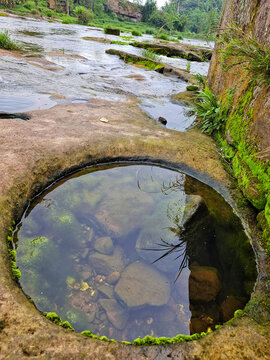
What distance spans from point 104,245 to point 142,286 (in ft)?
2.15

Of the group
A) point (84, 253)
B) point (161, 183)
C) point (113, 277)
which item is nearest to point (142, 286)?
point (113, 277)

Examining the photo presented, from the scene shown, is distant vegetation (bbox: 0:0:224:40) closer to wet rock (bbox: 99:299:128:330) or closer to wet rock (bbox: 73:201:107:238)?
wet rock (bbox: 73:201:107:238)

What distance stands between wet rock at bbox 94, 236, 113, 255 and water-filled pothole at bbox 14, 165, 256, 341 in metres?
0.01

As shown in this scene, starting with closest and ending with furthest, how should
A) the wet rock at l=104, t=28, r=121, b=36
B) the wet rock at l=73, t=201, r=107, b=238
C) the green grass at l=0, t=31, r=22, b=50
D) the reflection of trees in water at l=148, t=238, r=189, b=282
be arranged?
the reflection of trees in water at l=148, t=238, r=189, b=282
the wet rock at l=73, t=201, r=107, b=238
the green grass at l=0, t=31, r=22, b=50
the wet rock at l=104, t=28, r=121, b=36

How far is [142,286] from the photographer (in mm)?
2586

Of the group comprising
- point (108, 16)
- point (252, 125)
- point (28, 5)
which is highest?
point (108, 16)

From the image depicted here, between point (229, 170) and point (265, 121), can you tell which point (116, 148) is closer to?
point (229, 170)

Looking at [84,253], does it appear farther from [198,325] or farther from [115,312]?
[198,325]

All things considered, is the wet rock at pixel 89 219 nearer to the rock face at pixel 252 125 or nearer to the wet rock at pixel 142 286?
the wet rock at pixel 142 286

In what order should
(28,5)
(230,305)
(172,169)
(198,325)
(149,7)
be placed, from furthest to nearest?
(149,7), (28,5), (172,169), (230,305), (198,325)

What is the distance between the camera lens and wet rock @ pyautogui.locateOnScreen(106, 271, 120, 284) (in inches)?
101

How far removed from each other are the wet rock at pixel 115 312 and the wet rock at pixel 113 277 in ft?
0.65

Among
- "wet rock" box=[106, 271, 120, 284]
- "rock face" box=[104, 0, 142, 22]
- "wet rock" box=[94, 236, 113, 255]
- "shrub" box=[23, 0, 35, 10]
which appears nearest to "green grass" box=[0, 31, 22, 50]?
"wet rock" box=[94, 236, 113, 255]

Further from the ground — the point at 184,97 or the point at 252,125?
the point at 252,125
